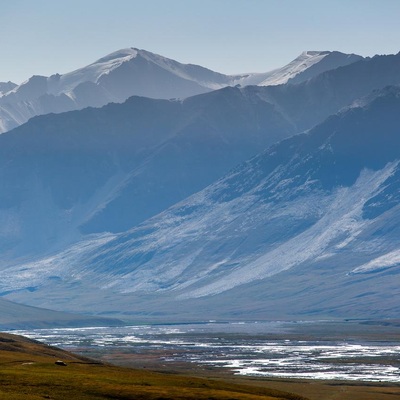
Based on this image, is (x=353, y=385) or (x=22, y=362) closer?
(x=22, y=362)

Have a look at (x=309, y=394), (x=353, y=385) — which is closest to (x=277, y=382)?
(x=353, y=385)

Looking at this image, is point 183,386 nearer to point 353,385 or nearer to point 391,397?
point 391,397

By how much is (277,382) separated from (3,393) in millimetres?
86069

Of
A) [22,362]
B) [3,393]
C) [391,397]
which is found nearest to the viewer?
[3,393]

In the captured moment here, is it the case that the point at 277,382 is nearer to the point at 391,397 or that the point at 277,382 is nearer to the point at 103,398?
the point at 391,397

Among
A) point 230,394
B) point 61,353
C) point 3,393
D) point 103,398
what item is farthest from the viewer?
point 61,353

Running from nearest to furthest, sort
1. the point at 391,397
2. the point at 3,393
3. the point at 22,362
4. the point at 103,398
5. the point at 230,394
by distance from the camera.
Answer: the point at 3,393 → the point at 103,398 → the point at 230,394 → the point at 22,362 → the point at 391,397

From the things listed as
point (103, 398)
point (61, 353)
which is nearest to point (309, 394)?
point (61, 353)

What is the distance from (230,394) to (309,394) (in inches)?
1876

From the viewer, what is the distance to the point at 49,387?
347 feet

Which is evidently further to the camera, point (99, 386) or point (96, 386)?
point (99, 386)

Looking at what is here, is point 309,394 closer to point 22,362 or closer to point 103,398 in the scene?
point 22,362

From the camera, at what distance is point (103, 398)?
104 meters

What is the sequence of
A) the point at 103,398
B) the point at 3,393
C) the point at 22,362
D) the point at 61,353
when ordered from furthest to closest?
the point at 61,353 → the point at 22,362 → the point at 103,398 → the point at 3,393
